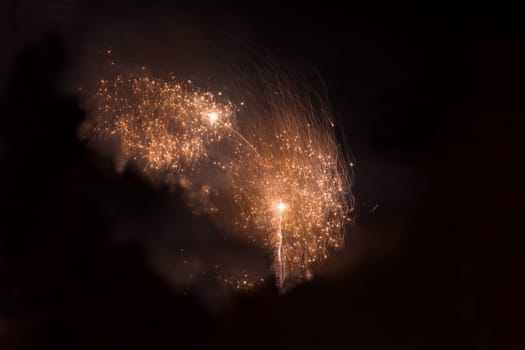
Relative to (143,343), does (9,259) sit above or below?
above

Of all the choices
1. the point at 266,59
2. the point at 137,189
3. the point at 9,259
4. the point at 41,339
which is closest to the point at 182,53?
the point at 266,59

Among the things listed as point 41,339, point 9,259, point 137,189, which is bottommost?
point 41,339

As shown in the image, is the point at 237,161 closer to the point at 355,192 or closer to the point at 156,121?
the point at 156,121

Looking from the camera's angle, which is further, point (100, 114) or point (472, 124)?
point (472, 124)

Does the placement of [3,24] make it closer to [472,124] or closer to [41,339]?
[41,339]

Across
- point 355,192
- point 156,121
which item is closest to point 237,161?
point 156,121
